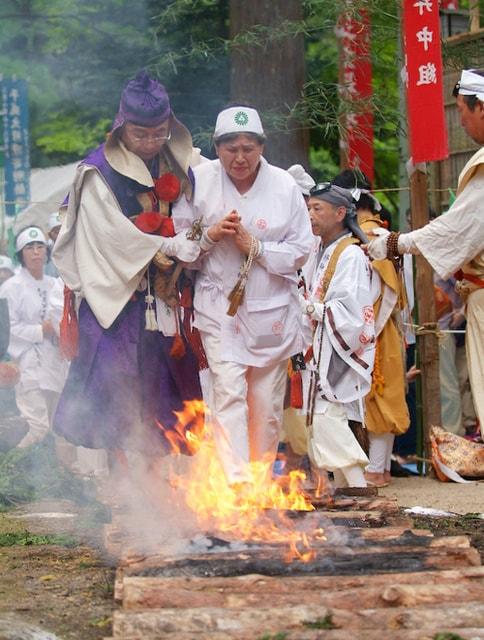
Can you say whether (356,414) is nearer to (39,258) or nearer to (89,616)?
(89,616)

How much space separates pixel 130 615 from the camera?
4293 mm

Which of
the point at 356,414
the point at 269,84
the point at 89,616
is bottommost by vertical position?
the point at 89,616

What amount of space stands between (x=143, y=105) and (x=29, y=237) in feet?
17.6

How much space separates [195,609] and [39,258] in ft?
26.2

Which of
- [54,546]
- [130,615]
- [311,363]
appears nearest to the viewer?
[130,615]

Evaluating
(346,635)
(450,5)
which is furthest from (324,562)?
(450,5)

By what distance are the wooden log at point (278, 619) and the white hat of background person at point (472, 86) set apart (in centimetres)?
357

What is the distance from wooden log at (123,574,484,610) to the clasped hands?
102 inches

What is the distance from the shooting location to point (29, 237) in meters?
12.0

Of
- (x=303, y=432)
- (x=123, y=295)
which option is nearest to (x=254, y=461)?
(x=123, y=295)

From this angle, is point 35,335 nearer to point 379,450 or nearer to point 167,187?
point 379,450

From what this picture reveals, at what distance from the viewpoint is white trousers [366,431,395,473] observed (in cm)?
918

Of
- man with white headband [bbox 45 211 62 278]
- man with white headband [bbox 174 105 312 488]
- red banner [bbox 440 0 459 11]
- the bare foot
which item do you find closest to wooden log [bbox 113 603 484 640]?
man with white headband [bbox 174 105 312 488]

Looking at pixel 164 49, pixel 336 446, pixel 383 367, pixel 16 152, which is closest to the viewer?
pixel 336 446
